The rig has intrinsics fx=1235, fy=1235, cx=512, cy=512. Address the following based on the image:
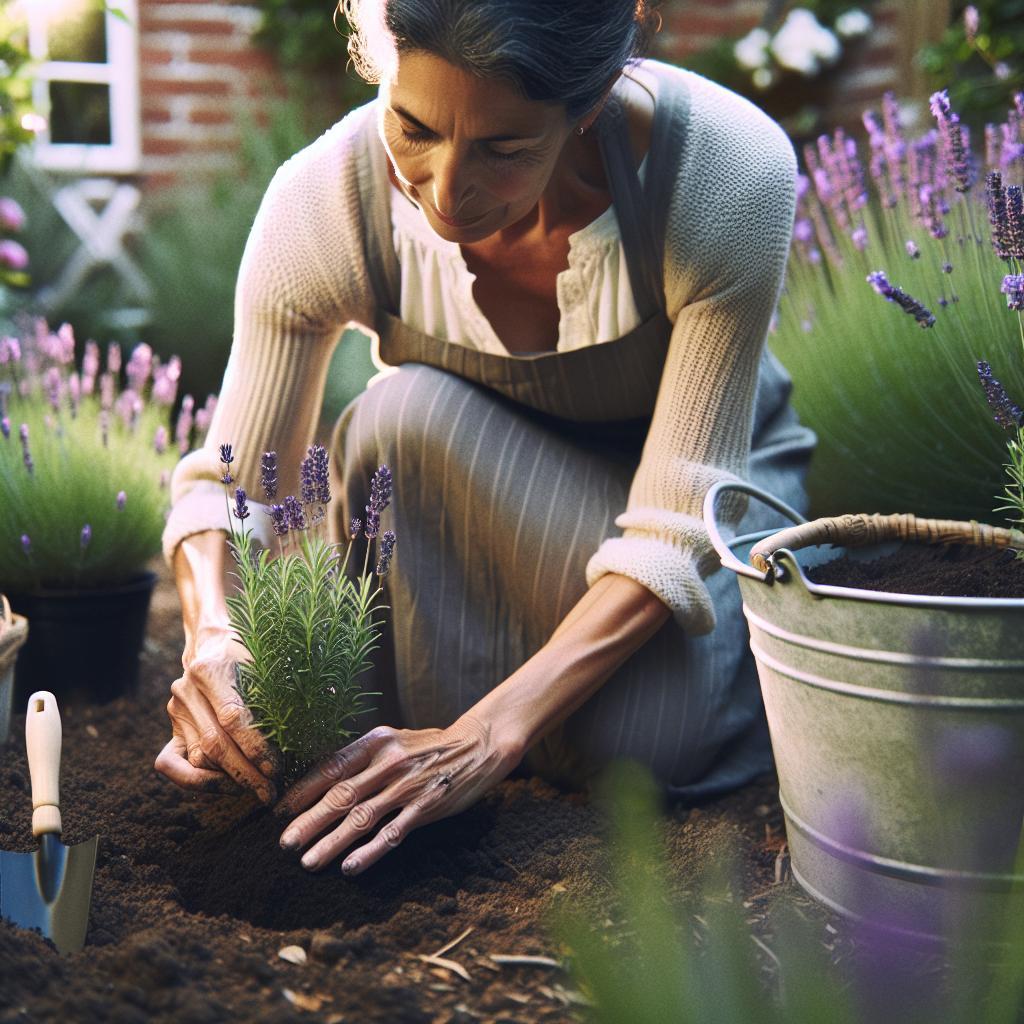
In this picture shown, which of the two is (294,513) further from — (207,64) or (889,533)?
(207,64)

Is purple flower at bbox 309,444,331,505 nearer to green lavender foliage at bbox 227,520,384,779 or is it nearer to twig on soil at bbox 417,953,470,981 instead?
green lavender foliage at bbox 227,520,384,779

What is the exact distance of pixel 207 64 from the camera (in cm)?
586

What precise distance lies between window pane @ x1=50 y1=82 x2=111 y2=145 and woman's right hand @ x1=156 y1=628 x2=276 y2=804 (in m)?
5.01

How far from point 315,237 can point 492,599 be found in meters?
0.73

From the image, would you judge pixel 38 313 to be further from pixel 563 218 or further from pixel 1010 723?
pixel 1010 723

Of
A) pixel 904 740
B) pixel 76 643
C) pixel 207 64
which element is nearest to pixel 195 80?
pixel 207 64

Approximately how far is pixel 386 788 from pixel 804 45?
14.8 feet

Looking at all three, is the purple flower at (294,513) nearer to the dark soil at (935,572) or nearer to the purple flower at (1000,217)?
the dark soil at (935,572)

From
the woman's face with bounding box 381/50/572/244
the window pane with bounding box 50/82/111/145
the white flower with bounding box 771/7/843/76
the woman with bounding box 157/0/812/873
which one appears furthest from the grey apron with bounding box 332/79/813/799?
the window pane with bounding box 50/82/111/145

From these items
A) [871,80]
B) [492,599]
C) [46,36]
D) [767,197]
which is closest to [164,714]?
[492,599]

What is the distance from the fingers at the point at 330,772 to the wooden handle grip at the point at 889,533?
0.60m

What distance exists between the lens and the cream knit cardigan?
6.72ft

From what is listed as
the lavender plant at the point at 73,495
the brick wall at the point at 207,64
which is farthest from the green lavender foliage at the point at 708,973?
the brick wall at the point at 207,64

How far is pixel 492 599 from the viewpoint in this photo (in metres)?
2.31
